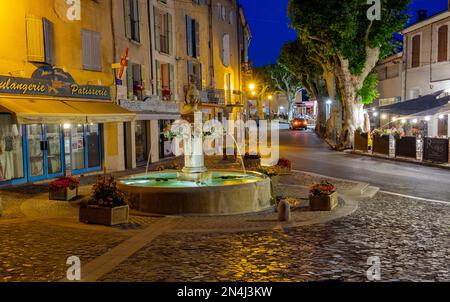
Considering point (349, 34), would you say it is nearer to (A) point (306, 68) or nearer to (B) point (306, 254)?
(A) point (306, 68)

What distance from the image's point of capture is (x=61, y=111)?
54.7 ft

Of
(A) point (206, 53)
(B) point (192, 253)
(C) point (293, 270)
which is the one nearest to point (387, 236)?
(C) point (293, 270)

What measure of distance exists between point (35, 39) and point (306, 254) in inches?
509

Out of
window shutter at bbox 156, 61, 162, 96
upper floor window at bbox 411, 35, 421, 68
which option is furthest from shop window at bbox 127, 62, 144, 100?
upper floor window at bbox 411, 35, 421, 68

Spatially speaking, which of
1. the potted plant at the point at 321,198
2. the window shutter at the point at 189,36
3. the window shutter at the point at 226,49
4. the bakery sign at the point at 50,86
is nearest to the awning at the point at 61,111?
the bakery sign at the point at 50,86

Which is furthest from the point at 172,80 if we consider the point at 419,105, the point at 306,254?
the point at 306,254

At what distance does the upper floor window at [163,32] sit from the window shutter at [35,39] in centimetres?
1025

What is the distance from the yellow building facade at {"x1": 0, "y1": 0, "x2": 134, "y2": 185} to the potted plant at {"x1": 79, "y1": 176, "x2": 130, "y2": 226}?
5796 mm

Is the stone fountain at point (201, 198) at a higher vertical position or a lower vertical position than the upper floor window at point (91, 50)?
lower

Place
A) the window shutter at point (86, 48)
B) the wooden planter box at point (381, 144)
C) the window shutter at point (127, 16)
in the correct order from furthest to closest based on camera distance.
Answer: the wooden planter box at point (381, 144), the window shutter at point (127, 16), the window shutter at point (86, 48)

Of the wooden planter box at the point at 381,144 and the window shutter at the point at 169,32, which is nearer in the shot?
the wooden planter box at the point at 381,144

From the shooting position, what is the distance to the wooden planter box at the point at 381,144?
90.8ft

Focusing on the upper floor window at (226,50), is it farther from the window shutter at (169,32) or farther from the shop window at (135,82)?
the shop window at (135,82)

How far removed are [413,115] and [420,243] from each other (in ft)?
61.8
